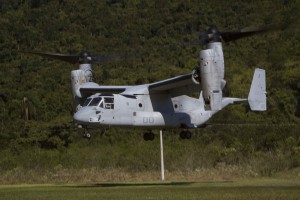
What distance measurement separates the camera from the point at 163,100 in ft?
145

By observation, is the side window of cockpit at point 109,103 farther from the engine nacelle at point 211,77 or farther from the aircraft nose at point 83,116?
the engine nacelle at point 211,77

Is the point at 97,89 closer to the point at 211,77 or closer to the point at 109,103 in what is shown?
the point at 109,103

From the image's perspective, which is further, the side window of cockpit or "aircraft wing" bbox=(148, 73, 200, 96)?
"aircraft wing" bbox=(148, 73, 200, 96)

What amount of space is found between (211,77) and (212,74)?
17cm

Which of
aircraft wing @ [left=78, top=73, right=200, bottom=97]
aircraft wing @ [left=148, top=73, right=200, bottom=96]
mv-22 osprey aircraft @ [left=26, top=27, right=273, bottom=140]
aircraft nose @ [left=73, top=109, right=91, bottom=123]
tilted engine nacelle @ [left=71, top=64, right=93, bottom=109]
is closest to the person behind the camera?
mv-22 osprey aircraft @ [left=26, top=27, right=273, bottom=140]

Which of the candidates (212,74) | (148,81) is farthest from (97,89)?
(148,81)

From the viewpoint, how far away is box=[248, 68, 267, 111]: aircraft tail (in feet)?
143

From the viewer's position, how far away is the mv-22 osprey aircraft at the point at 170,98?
39344mm

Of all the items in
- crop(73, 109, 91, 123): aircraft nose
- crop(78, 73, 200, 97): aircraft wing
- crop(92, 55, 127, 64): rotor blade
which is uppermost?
crop(92, 55, 127, 64): rotor blade

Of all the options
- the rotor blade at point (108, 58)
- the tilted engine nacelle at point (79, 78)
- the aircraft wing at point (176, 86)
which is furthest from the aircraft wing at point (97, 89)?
the aircraft wing at point (176, 86)

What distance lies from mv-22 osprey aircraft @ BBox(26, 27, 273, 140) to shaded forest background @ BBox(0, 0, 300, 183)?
7.22 feet

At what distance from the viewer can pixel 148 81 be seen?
76.0 metres

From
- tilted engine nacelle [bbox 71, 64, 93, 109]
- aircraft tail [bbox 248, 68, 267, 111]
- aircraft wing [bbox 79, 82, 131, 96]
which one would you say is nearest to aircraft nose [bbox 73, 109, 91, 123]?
aircraft wing [bbox 79, 82, 131, 96]

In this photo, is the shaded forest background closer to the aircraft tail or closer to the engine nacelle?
the aircraft tail
